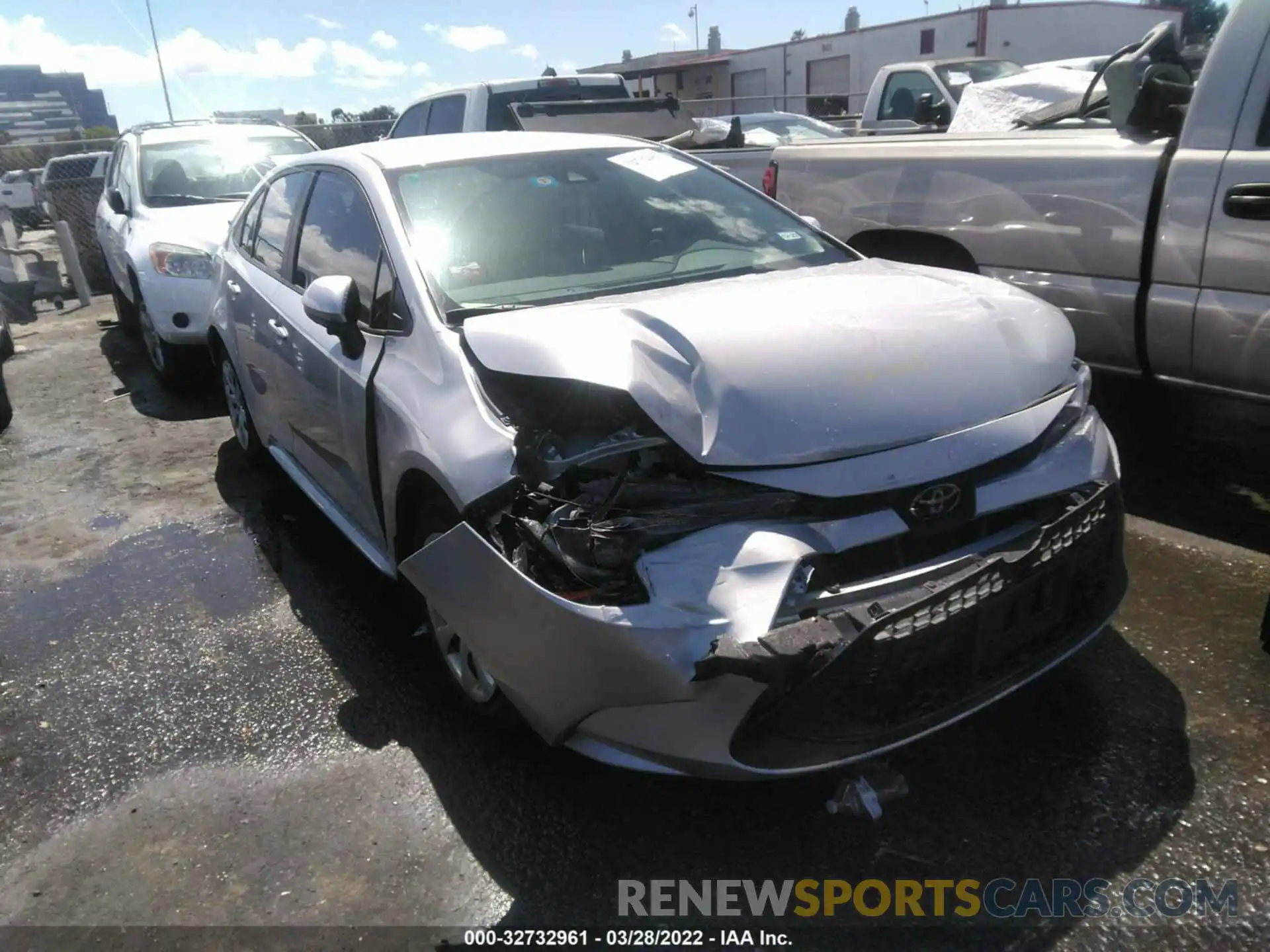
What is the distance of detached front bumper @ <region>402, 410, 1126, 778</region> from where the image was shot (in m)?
2.15

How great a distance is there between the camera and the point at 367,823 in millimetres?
2748

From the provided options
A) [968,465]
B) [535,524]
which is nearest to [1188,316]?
[968,465]

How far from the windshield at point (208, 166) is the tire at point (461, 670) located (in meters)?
6.28

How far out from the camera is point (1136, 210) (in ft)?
13.4

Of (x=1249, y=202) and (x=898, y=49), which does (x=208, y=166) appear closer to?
(x=1249, y=202)

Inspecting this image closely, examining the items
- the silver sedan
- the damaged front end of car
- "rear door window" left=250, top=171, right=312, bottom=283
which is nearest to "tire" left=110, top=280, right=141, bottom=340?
"rear door window" left=250, top=171, right=312, bottom=283

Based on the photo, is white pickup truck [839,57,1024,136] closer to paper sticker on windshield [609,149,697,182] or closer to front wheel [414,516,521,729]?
paper sticker on windshield [609,149,697,182]

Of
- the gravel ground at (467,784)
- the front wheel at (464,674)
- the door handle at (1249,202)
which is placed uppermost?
the door handle at (1249,202)

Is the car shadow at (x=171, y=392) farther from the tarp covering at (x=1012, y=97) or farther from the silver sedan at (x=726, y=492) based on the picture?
the tarp covering at (x=1012, y=97)

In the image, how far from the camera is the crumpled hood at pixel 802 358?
239 centimetres

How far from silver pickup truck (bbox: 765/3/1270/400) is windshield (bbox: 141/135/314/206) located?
18.9ft

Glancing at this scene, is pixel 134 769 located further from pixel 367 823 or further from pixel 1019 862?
pixel 1019 862

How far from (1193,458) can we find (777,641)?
12.2 feet

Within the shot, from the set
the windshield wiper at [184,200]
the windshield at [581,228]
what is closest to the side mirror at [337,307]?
the windshield at [581,228]
